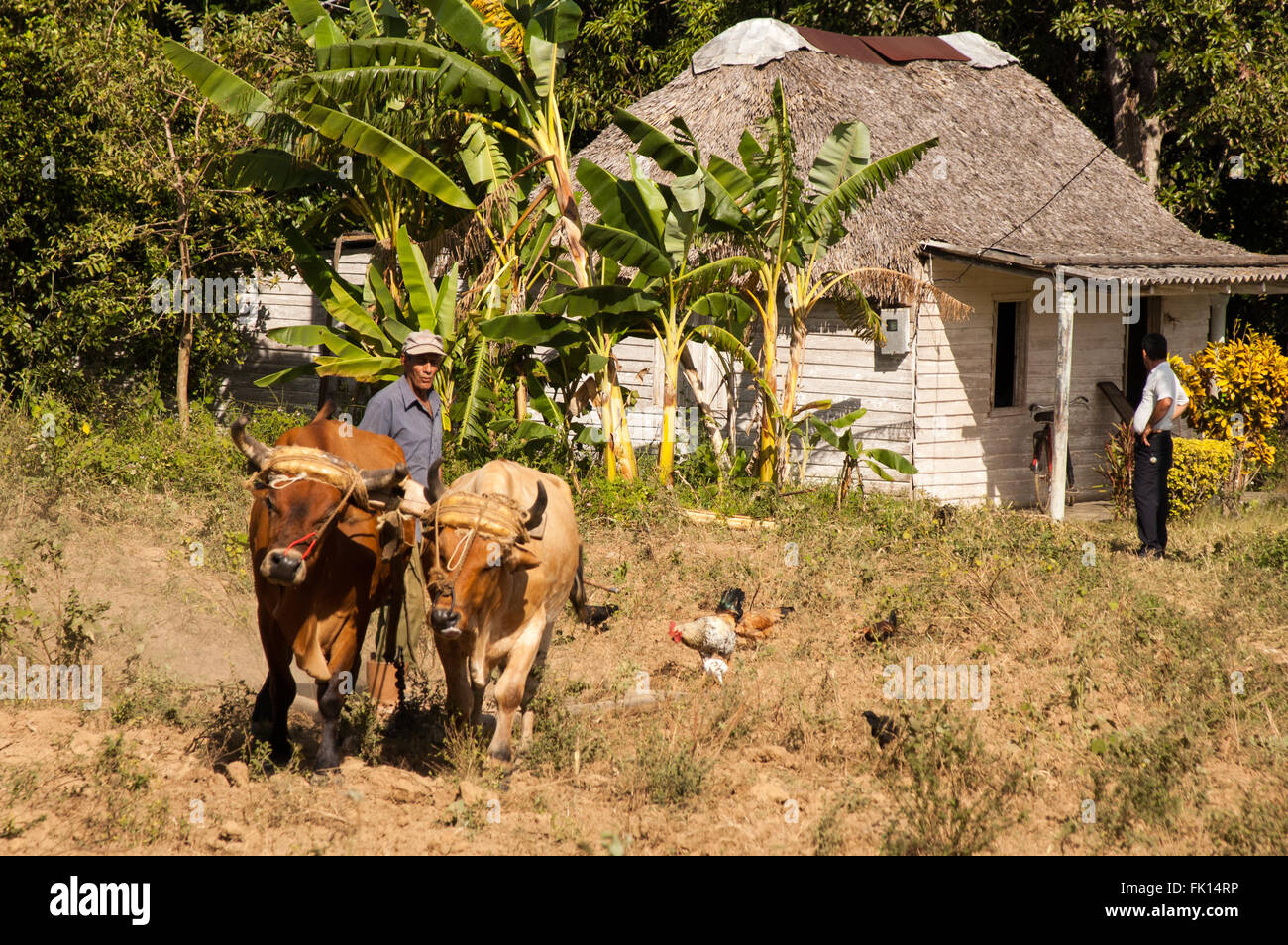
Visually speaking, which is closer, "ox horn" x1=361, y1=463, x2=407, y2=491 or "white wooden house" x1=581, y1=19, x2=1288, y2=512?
"ox horn" x1=361, y1=463, x2=407, y2=491

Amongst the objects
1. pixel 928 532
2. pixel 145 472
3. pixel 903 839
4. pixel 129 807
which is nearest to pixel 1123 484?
pixel 928 532

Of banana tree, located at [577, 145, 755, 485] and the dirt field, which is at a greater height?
banana tree, located at [577, 145, 755, 485]

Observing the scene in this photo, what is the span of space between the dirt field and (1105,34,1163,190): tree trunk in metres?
9.78

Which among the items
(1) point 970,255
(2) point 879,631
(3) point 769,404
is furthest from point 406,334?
(1) point 970,255

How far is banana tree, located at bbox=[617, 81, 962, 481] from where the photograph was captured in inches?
Answer: 468

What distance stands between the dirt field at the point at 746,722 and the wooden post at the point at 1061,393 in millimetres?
1557

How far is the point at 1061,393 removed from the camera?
12828 millimetres

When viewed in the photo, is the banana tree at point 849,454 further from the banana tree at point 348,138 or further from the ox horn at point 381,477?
the ox horn at point 381,477

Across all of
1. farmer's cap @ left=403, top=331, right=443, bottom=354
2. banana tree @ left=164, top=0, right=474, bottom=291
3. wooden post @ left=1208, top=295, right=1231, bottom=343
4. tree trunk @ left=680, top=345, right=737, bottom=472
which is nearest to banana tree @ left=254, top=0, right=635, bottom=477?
banana tree @ left=164, top=0, right=474, bottom=291

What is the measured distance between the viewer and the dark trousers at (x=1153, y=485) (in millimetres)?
11133

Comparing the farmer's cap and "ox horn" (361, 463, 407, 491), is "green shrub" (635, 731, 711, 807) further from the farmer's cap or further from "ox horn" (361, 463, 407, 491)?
the farmer's cap

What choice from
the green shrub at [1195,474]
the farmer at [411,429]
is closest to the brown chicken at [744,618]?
the farmer at [411,429]

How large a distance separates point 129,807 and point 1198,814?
5.08 meters
